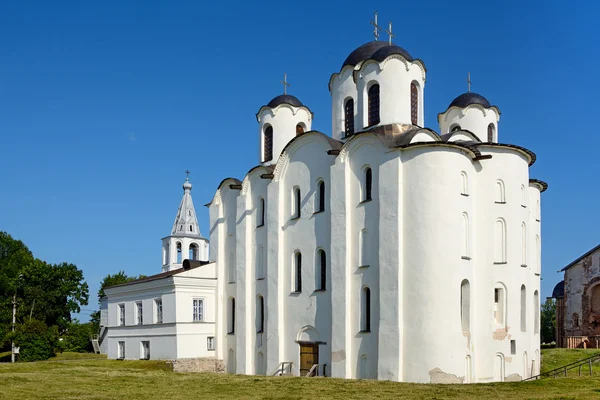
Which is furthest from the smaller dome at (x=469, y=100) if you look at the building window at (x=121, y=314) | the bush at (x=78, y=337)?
the bush at (x=78, y=337)

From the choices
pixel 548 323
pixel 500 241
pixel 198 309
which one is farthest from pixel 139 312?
pixel 548 323

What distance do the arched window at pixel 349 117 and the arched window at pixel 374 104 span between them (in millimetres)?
1778

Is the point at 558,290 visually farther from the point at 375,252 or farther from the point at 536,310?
the point at 375,252

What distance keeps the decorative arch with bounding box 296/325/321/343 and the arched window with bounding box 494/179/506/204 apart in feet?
31.3

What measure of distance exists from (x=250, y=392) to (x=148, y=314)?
1777cm

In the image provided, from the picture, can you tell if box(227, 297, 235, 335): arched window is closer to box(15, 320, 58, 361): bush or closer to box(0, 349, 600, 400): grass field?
box(0, 349, 600, 400): grass field

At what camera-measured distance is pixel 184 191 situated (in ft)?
201

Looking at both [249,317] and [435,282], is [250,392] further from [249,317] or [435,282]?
[249,317]

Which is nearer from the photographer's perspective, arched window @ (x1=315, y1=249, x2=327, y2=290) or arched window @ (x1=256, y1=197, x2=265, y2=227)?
arched window @ (x1=315, y1=249, x2=327, y2=290)

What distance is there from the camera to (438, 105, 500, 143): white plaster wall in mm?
34938

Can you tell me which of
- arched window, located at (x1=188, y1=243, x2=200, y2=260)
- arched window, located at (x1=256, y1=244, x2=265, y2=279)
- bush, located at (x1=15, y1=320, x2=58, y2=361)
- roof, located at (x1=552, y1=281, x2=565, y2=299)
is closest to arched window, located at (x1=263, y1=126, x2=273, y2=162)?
arched window, located at (x1=256, y1=244, x2=265, y2=279)

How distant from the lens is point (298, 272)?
3206 cm

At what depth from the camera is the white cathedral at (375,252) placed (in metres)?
26.4

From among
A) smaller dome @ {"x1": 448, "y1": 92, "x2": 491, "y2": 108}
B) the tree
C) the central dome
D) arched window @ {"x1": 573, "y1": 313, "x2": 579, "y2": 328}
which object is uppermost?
the central dome
